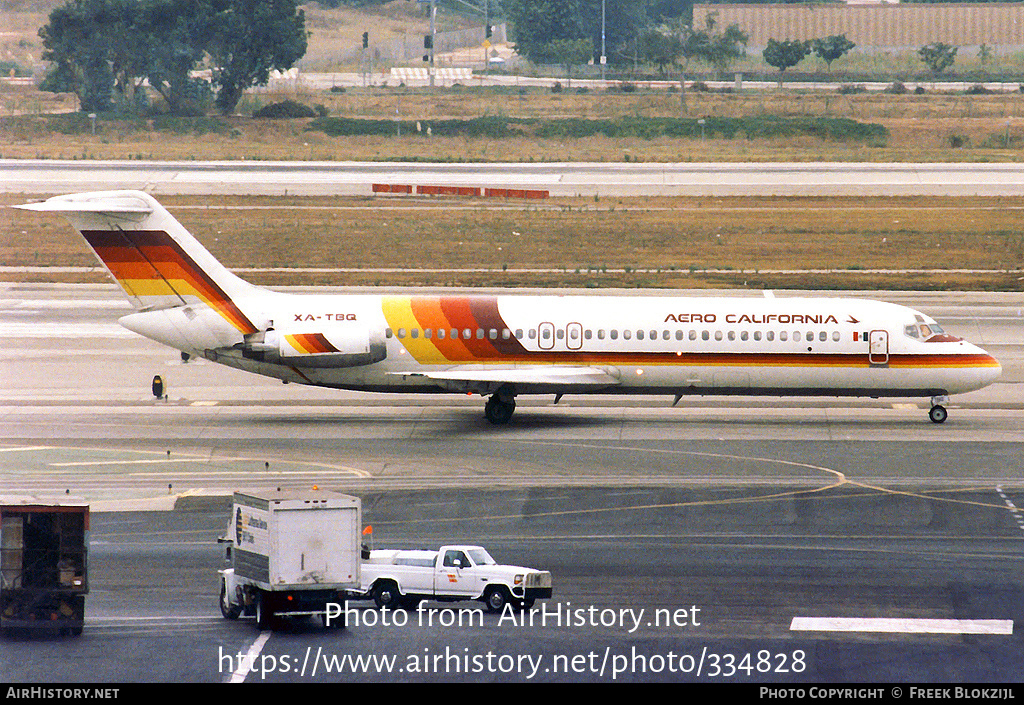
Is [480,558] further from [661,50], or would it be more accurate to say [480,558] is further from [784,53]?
[661,50]

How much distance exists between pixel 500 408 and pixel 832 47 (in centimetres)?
12789

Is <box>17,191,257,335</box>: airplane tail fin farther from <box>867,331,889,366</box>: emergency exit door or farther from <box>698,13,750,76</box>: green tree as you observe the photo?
<box>698,13,750,76</box>: green tree

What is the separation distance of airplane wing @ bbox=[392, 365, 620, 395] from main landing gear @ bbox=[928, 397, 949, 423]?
9.46 metres

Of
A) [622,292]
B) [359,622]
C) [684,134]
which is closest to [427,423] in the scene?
[359,622]

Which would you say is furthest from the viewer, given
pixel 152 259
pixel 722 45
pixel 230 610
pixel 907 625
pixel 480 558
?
pixel 722 45

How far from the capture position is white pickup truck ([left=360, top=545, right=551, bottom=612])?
2412cm

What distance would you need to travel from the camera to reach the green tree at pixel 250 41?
11731cm

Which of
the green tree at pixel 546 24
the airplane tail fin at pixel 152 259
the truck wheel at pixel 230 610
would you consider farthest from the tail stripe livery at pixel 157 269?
the green tree at pixel 546 24

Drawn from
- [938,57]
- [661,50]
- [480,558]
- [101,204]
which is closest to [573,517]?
[480,558]

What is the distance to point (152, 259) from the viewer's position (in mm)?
39906

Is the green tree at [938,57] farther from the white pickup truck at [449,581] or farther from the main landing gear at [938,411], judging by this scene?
the white pickup truck at [449,581]

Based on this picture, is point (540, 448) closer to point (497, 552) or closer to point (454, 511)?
point (454, 511)

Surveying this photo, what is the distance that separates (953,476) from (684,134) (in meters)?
82.1

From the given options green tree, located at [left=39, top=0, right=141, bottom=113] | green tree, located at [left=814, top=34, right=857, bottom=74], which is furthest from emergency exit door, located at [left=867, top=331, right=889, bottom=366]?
green tree, located at [left=814, top=34, right=857, bottom=74]
